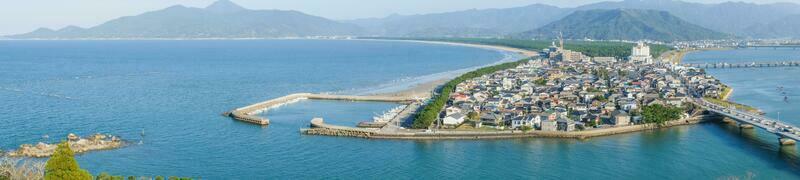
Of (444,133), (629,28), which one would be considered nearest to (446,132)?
A: (444,133)

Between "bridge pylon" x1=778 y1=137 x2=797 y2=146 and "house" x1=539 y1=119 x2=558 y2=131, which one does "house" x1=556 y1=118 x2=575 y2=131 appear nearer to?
"house" x1=539 y1=119 x2=558 y2=131

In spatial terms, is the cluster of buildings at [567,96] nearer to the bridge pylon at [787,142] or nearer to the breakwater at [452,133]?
the breakwater at [452,133]

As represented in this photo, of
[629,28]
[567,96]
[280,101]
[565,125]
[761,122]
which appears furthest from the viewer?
[629,28]

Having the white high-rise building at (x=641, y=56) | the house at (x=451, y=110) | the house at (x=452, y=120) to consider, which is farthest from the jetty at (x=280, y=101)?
the white high-rise building at (x=641, y=56)

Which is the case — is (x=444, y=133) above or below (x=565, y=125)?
below

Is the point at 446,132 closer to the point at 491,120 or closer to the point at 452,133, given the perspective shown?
the point at 452,133

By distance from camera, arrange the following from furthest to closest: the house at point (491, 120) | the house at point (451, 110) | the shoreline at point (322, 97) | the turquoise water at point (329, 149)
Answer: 1. the shoreline at point (322, 97)
2. the house at point (451, 110)
3. the house at point (491, 120)
4. the turquoise water at point (329, 149)
